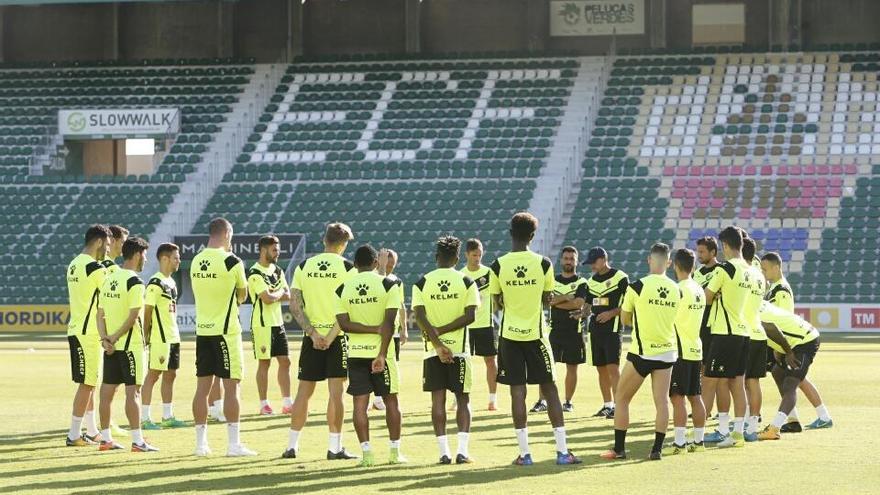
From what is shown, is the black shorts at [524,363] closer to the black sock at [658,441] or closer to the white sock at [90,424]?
the black sock at [658,441]

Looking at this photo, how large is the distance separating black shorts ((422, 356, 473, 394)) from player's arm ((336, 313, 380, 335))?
68 centimetres

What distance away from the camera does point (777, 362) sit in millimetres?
17969

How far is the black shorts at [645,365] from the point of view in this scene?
49.0 ft

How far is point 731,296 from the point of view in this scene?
1634cm

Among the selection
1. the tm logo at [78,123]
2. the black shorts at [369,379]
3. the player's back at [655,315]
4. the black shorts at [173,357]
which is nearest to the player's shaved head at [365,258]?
the black shorts at [369,379]

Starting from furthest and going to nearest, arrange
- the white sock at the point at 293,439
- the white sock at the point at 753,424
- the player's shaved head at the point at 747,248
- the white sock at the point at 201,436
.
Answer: the white sock at the point at 753,424
the player's shaved head at the point at 747,248
the white sock at the point at 201,436
the white sock at the point at 293,439

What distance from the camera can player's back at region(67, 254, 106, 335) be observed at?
16.4 metres

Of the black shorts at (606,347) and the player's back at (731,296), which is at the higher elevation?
the player's back at (731,296)

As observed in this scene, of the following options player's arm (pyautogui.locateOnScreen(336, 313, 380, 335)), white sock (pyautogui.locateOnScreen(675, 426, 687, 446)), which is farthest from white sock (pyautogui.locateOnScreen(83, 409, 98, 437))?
white sock (pyautogui.locateOnScreen(675, 426, 687, 446))

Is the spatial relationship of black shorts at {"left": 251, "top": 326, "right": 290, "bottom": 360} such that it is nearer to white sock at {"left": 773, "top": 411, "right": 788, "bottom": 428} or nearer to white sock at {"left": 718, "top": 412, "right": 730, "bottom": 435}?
white sock at {"left": 718, "top": 412, "right": 730, "bottom": 435}

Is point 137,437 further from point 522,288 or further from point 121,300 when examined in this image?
point 522,288

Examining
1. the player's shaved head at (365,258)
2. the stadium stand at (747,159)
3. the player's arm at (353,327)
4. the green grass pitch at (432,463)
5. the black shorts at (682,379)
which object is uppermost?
the stadium stand at (747,159)

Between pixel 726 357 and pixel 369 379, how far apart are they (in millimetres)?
4153

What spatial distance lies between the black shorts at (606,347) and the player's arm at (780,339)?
276 cm
